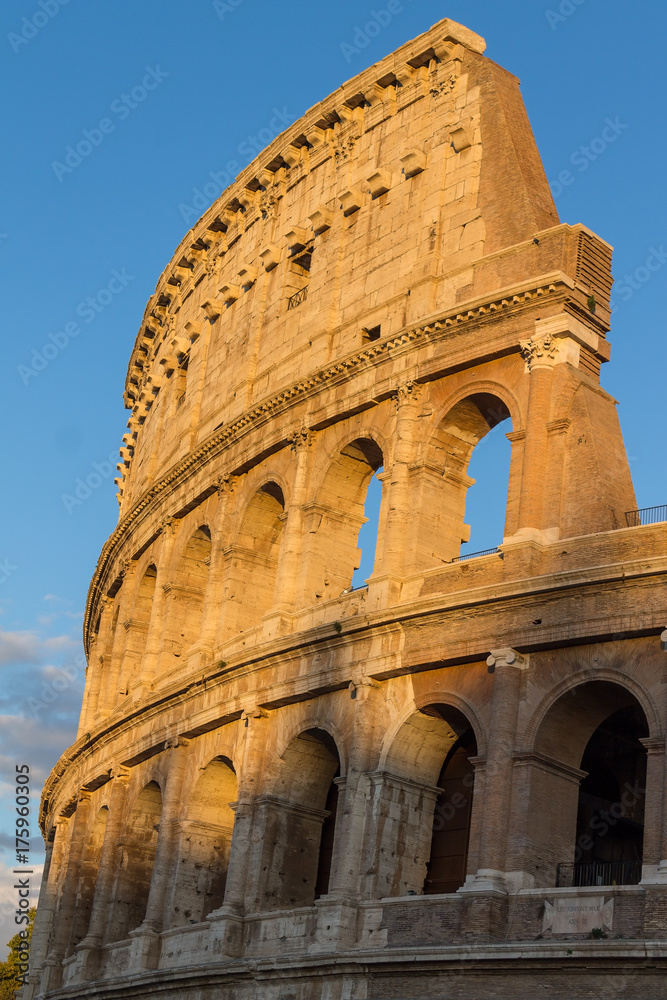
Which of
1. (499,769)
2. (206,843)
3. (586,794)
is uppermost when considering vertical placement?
(586,794)

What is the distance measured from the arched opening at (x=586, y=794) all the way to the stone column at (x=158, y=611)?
1159 cm

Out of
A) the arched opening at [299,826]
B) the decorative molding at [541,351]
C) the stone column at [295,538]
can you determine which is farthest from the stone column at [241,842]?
the decorative molding at [541,351]

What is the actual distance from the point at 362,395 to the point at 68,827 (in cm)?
1648

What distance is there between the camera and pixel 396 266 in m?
28.1

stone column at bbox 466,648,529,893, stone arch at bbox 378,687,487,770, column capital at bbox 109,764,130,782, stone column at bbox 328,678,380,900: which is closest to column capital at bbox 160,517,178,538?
column capital at bbox 109,764,130,782

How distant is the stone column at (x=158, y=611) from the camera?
3191cm

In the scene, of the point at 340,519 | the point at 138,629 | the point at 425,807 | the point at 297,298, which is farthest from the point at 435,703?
the point at 138,629

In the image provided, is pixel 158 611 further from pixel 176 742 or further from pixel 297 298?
pixel 297 298

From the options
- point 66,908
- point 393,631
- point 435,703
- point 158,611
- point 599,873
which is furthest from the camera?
point 66,908

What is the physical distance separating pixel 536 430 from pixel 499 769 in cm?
570

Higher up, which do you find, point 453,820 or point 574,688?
point 574,688

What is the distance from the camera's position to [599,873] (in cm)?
2061

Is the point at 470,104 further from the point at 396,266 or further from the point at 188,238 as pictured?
the point at 188,238

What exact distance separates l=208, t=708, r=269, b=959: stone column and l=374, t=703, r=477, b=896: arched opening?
11.4 ft
